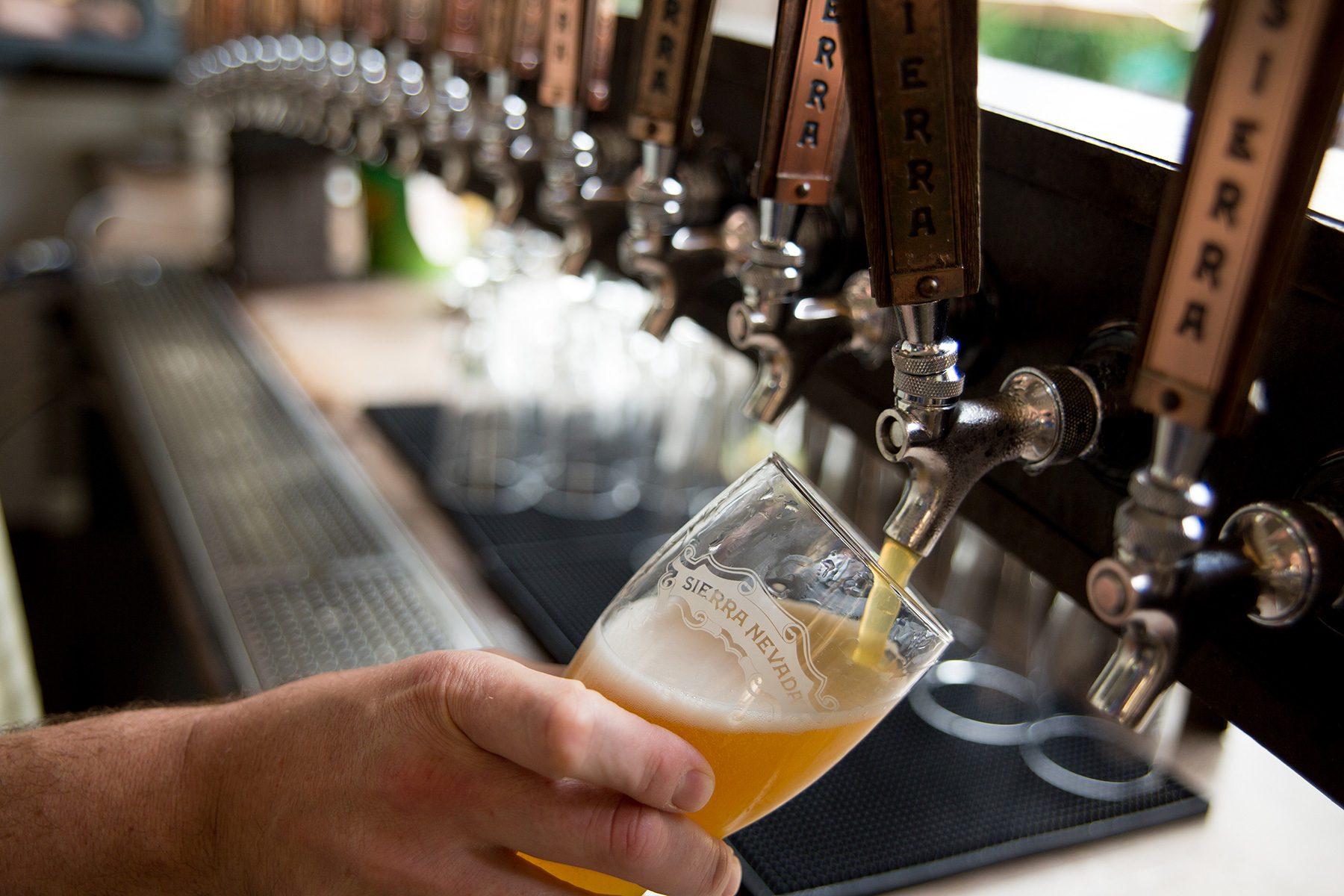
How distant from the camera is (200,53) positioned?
353 cm

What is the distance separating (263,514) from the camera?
1.80 meters

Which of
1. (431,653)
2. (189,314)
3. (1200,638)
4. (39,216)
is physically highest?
(1200,638)

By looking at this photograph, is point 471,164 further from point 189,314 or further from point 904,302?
point 189,314

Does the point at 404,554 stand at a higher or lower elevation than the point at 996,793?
lower

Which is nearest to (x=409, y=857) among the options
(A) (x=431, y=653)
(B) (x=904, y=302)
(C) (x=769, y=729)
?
(A) (x=431, y=653)

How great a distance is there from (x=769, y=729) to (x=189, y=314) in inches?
102

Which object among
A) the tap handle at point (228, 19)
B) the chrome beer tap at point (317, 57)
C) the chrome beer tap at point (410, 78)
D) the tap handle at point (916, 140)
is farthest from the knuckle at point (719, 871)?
the tap handle at point (228, 19)

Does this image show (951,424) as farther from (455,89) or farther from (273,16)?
(273,16)

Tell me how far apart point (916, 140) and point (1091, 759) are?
2.93 feet

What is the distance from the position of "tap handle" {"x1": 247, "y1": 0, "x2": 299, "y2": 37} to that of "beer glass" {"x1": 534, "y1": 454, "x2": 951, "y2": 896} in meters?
2.15

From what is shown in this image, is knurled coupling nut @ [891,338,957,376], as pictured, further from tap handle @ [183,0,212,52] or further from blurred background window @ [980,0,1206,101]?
blurred background window @ [980,0,1206,101]

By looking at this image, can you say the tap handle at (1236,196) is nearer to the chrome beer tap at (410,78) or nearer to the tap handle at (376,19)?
the chrome beer tap at (410,78)

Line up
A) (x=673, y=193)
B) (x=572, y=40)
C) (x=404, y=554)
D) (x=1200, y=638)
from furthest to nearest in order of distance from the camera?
(x=404, y=554) → (x=572, y=40) → (x=673, y=193) → (x=1200, y=638)

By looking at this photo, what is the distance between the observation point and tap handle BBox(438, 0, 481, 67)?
5.02 ft
